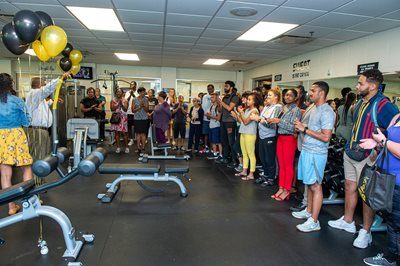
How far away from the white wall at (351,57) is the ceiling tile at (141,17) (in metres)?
3.72

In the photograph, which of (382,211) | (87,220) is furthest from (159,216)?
(382,211)

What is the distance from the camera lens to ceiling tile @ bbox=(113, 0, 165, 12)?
360 centimetres

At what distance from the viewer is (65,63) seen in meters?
3.93

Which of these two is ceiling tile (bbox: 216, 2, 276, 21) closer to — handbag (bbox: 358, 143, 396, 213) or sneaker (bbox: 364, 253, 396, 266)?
handbag (bbox: 358, 143, 396, 213)

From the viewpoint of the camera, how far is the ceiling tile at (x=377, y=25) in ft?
13.1

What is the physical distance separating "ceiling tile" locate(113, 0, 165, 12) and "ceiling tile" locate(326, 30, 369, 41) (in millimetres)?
3172

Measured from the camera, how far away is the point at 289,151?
3422 mm

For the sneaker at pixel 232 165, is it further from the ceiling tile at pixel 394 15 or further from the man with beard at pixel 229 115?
the ceiling tile at pixel 394 15

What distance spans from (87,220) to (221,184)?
6.83 ft

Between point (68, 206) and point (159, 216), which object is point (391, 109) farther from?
point (68, 206)

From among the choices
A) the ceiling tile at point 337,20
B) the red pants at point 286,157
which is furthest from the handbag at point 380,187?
the ceiling tile at point 337,20

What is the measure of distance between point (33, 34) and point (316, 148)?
3.03 meters

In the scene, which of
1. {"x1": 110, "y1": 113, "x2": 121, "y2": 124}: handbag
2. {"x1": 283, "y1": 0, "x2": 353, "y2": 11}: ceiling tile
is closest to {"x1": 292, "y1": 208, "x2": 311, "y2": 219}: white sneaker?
{"x1": 283, "y1": 0, "x2": 353, "y2": 11}: ceiling tile

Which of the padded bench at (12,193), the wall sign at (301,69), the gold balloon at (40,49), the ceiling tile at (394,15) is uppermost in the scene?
the ceiling tile at (394,15)
